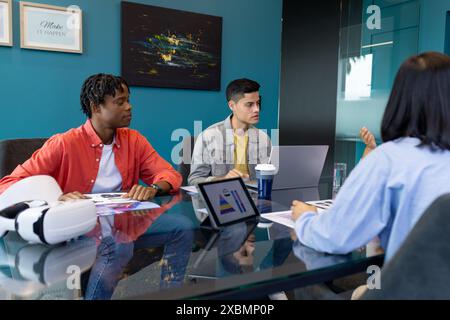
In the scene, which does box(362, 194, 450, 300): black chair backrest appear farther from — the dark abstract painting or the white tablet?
the dark abstract painting

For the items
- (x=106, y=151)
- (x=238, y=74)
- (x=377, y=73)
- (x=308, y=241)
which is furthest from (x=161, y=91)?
(x=308, y=241)

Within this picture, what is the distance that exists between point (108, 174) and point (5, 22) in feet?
4.39

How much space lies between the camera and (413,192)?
3.21 feet

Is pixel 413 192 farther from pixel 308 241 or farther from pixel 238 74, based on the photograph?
pixel 238 74

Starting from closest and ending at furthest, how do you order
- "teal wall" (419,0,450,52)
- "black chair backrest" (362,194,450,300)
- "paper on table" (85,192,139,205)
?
1. "black chair backrest" (362,194,450,300)
2. "paper on table" (85,192,139,205)
3. "teal wall" (419,0,450,52)

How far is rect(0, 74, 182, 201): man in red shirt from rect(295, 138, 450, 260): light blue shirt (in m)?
1.05

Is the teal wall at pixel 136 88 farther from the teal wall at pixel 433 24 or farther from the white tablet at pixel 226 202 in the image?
the white tablet at pixel 226 202

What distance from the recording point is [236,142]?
2.70 meters

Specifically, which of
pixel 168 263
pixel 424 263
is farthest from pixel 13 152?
pixel 424 263

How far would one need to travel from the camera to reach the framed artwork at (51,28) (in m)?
2.78

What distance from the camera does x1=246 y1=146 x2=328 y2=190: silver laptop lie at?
1971mm

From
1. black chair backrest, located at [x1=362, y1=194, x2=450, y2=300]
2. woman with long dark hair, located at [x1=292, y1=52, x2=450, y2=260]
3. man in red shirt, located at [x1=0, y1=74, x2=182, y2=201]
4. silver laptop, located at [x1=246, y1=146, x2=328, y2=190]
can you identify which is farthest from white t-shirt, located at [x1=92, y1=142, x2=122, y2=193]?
black chair backrest, located at [x1=362, y1=194, x2=450, y2=300]

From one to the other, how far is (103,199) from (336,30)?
2972mm

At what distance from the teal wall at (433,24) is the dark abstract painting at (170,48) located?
192cm
